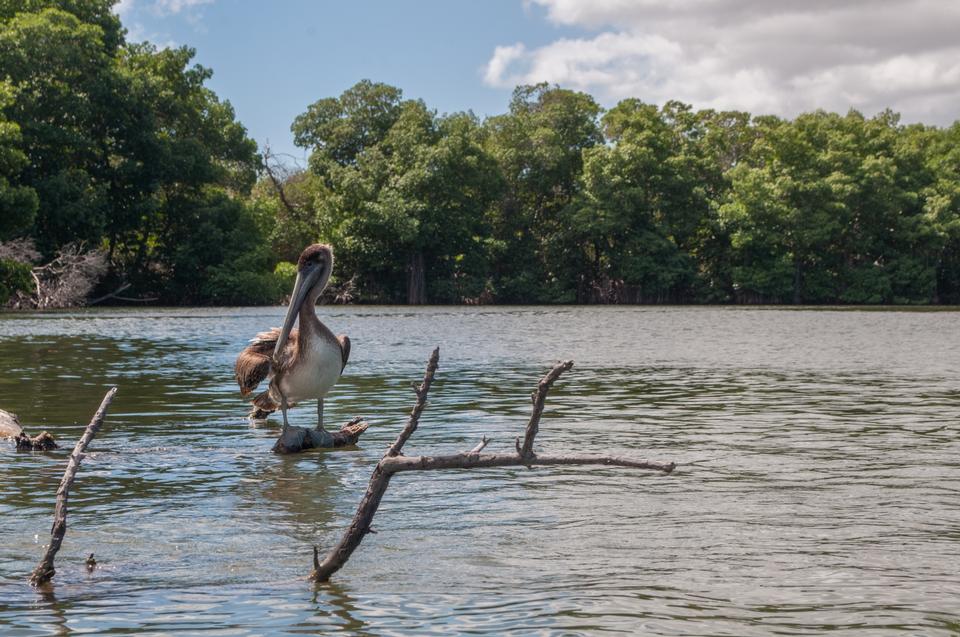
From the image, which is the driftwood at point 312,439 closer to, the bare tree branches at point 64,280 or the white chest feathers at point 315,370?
the white chest feathers at point 315,370

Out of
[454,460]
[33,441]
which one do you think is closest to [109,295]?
[33,441]

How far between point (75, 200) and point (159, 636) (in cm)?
5680

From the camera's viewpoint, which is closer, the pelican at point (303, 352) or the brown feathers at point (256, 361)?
the pelican at point (303, 352)

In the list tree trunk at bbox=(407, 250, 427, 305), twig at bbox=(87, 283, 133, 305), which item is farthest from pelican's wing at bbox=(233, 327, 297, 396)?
tree trunk at bbox=(407, 250, 427, 305)

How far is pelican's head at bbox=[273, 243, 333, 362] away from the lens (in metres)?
11.4

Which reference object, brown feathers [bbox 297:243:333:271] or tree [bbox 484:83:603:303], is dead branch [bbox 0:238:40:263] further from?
brown feathers [bbox 297:243:333:271]

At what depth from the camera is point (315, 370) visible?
11062mm

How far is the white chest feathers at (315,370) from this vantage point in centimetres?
1105

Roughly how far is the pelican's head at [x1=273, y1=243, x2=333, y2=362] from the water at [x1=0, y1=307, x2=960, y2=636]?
1.11 m

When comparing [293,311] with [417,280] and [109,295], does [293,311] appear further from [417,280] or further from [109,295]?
[417,280]

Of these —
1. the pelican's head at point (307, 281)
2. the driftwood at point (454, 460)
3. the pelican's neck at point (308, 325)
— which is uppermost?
the pelican's head at point (307, 281)

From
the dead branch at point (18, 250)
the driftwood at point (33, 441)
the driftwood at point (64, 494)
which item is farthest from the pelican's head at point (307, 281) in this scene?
the dead branch at point (18, 250)

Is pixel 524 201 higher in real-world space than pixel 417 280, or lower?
higher

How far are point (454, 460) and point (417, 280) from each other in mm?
71933
